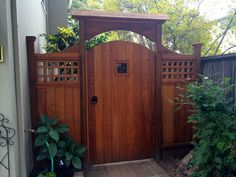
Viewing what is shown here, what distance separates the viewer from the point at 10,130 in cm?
232

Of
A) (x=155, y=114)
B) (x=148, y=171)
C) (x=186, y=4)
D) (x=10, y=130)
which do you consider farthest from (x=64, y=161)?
(x=186, y=4)

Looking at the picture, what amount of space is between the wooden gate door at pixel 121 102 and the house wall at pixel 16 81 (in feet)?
2.83

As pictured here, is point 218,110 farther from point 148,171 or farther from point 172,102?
point 148,171

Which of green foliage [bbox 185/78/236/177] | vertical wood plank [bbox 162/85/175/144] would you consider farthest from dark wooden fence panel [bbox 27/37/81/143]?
green foliage [bbox 185/78/236/177]

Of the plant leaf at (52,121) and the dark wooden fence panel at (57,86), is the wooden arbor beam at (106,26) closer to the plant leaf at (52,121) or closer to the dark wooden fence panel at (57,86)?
the dark wooden fence panel at (57,86)

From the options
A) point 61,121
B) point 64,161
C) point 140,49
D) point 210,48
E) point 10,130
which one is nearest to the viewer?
point 10,130

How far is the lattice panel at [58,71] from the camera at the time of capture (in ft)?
9.73

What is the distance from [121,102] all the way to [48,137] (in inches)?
44.6

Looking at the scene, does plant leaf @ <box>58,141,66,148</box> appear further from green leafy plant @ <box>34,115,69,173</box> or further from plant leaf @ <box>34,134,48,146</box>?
plant leaf @ <box>34,134,48,146</box>

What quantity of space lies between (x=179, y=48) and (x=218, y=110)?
13.5ft

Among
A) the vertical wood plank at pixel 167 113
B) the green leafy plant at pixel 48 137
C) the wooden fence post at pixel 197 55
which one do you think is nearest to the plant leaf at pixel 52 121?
the green leafy plant at pixel 48 137

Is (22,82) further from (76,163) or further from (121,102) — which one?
(121,102)

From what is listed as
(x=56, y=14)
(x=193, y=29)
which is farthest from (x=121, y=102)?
(x=193, y=29)

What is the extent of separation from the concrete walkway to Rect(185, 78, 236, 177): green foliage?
0.68 metres
